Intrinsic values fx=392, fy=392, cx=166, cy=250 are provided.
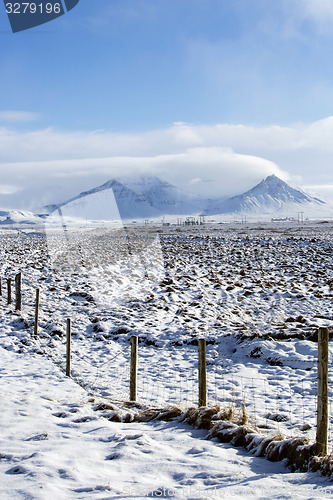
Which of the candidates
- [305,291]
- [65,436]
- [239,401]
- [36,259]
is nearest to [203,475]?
[65,436]

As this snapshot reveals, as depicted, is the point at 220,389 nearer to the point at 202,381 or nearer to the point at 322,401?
the point at 202,381

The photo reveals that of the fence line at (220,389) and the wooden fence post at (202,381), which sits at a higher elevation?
the wooden fence post at (202,381)

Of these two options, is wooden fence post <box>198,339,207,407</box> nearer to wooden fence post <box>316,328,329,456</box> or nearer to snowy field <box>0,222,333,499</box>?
snowy field <box>0,222,333,499</box>

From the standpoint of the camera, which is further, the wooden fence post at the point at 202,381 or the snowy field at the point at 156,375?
the wooden fence post at the point at 202,381

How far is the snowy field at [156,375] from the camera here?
4688 mm

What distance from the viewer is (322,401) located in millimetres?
5375

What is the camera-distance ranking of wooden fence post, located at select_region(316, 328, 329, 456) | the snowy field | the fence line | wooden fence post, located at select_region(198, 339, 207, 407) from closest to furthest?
the snowy field, wooden fence post, located at select_region(316, 328, 329, 456), the fence line, wooden fence post, located at select_region(198, 339, 207, 407)

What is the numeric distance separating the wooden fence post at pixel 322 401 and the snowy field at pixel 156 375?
480 millimetres

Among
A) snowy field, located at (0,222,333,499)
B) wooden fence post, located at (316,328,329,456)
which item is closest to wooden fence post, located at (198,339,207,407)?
snowy field, located at (0,222,333,499)

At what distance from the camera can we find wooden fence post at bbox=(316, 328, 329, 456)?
5094 millimetres

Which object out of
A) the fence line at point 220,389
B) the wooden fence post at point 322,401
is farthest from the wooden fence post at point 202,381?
the wooden fence post at point 322,401

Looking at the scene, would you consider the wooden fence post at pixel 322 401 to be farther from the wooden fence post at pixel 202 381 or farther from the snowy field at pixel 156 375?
the wooden fence post at pixel 202 381

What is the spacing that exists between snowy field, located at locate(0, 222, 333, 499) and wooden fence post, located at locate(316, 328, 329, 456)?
18.9 inches

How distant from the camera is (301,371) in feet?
32.3
